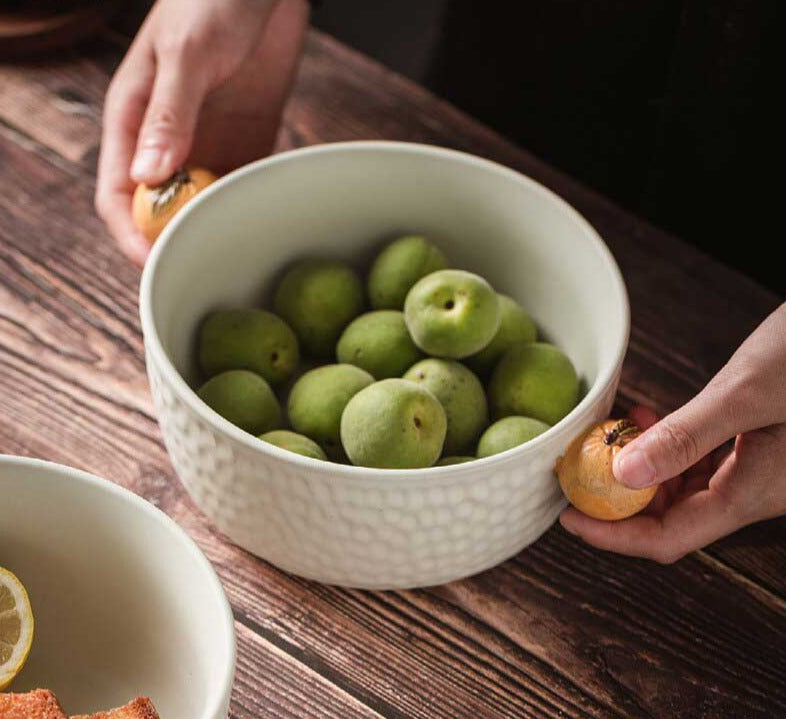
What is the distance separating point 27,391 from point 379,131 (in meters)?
0.47

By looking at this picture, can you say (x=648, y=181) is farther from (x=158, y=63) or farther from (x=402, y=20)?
(x=158, y=63)

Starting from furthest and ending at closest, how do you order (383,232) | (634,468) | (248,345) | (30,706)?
(383,232) < (248,345) < (634,468) < (30,706)

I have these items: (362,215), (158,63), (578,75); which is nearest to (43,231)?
(158,63)

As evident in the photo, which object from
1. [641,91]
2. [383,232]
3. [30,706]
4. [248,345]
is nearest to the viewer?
[30,706]

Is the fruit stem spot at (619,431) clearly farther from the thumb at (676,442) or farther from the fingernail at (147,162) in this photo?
the fingernail at (147,162)

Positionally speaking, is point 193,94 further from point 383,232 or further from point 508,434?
point 508,434

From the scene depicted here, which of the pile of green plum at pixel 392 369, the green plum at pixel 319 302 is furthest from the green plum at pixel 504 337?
the green plum at pixel 319 302

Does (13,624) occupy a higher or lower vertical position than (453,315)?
lower

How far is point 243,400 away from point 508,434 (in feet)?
0.62

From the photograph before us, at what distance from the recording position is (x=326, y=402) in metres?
0.74

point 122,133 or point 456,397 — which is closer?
point 456,397

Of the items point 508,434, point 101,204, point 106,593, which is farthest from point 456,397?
point 101,204

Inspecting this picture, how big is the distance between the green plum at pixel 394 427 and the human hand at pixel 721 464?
120 millimetres

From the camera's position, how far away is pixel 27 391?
2.76ft
